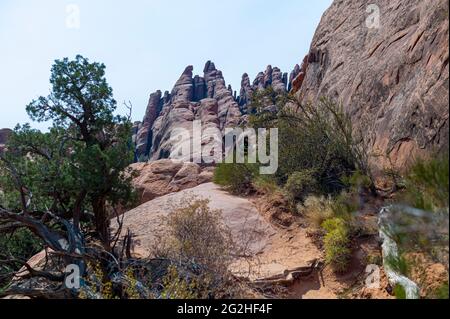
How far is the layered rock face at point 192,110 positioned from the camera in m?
53.0

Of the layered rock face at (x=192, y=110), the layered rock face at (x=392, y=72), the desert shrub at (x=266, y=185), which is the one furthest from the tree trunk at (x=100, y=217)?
the layered rock face at (x=192, y=110)

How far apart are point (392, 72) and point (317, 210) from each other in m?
4.45

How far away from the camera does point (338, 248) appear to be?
6840 millimetres

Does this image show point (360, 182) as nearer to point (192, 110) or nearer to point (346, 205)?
point (346, 205)

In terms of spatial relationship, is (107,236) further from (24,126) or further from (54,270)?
(24,126)

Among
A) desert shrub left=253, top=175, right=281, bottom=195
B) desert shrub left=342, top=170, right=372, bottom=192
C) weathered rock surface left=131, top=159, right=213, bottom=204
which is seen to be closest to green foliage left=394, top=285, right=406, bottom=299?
desert shrub left=342, top=170, right=372, bottom=192

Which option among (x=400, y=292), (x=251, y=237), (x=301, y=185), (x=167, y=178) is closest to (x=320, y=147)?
(x=301, y=185)

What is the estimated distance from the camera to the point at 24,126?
8516mm

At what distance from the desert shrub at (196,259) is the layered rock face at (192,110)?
35295 mm

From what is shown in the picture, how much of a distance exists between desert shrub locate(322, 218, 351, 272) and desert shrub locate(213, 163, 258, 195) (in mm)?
4384

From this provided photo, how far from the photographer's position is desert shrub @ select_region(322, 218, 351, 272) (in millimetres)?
6800

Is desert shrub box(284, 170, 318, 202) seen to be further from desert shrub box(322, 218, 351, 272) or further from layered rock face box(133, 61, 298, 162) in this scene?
layered rock face box(133, 61, 298, 162)
